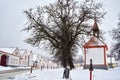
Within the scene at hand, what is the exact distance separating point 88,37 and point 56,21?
566cm

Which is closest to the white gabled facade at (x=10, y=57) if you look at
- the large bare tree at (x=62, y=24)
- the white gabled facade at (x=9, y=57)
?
the white gabled facade at (x=9, y=57)

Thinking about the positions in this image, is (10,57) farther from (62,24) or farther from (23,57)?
(62,24)

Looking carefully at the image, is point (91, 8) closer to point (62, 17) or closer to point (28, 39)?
point (62, 17)

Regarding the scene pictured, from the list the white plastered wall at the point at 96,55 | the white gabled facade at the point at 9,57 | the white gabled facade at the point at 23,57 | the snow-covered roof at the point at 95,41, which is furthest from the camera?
the white gabled facade at the point at 23,57

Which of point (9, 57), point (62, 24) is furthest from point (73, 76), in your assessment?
point (9, 57)

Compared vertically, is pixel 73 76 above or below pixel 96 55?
below

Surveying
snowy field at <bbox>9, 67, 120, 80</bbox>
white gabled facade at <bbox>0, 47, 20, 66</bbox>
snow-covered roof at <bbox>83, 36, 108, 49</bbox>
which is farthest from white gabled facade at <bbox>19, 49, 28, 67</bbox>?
snowy field at <bbox>9, 67, 120, 80</bbox>

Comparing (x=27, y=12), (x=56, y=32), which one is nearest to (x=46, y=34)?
(x=56, y=32)

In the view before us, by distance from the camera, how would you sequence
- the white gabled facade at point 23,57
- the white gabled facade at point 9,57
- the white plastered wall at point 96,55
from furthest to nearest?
the white gabled facade at point 23,57 < the white gabled facade at point 9,57 < the white plastered wall at point 96,55

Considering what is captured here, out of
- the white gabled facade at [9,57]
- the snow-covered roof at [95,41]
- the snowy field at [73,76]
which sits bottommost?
the snowy field at [73,76]

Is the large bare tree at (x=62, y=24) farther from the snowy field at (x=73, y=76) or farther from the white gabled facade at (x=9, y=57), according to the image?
the white gabled facade at (x=9, y=57)

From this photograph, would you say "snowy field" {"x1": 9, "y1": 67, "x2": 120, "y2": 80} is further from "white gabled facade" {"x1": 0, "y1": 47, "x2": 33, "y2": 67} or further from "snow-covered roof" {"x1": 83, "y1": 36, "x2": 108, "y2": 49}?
"white gabled facade" {"x1": 0, "y1": 47, "x2": 33, "y2": 67}

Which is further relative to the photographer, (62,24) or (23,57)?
(23,57)

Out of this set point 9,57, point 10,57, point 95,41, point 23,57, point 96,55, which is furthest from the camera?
point 23,57
